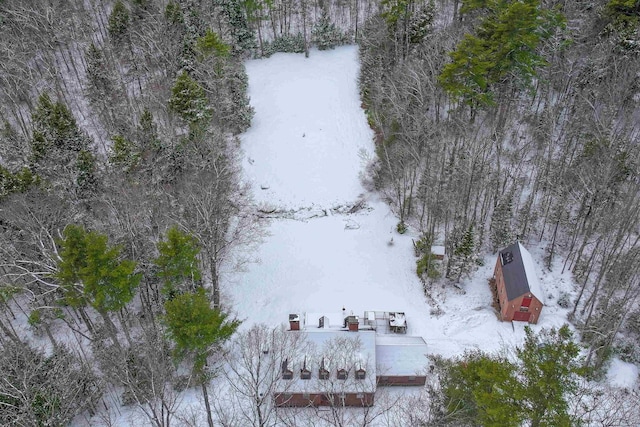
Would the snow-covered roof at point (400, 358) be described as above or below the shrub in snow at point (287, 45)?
below

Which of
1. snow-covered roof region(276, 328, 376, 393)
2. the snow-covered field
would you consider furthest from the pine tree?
snow-covered roof region(276, 328, 376, 393)

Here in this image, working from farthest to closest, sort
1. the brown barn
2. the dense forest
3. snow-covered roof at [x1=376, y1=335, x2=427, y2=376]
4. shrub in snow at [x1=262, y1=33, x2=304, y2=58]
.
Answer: shrub in snow at [x1=262, y1=33, x2=304, y2=58]
the brown barn
snow-covered roof at [x1=376, y1=335, x2=427, y2=376]
the dense forest

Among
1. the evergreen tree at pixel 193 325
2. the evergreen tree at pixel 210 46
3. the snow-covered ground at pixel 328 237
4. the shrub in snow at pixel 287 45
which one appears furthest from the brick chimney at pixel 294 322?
the shrub in snow at pixel 287 45

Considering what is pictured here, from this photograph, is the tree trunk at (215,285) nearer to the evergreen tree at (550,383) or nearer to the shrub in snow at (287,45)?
the evergreen tree at (550,383)

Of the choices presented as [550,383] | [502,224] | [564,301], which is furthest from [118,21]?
[550,383]

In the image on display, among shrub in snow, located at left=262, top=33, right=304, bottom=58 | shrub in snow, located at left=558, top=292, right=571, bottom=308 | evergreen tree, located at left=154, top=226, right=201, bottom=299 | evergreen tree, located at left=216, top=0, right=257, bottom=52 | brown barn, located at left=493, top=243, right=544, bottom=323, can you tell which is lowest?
shrub in snow, located at left=558, top=292, right=571, bottom=308

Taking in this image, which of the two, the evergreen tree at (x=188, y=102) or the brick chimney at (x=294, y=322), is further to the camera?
the evergreen tree at (x=188, y=102)

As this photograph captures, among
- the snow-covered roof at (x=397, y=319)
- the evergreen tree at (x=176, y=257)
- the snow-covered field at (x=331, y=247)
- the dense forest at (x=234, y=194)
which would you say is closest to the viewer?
the dense forest at (x=234, y=194)

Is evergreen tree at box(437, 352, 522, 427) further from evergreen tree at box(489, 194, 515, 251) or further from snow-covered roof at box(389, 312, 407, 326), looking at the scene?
evergreen tree at box(489, 194, 515, 251)
